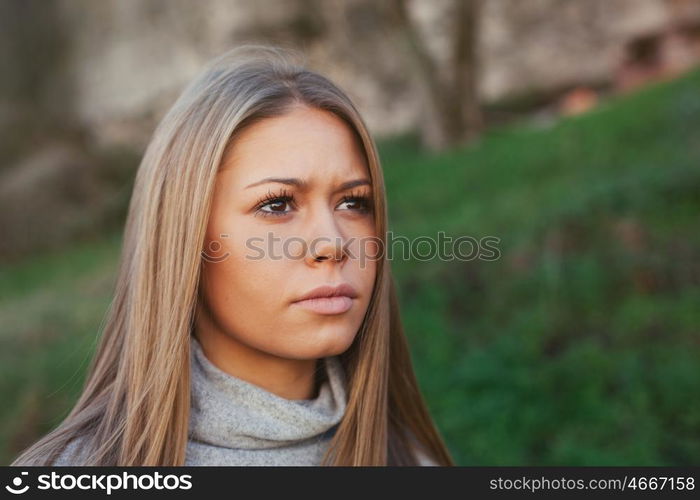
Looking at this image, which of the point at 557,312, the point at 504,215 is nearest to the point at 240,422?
the point at 557,312

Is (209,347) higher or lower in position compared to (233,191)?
lower

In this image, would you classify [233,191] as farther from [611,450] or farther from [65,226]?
[65,226]

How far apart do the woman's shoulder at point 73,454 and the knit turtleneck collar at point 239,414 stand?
0.23m

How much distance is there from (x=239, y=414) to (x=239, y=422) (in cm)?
2

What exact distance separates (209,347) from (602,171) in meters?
4.45

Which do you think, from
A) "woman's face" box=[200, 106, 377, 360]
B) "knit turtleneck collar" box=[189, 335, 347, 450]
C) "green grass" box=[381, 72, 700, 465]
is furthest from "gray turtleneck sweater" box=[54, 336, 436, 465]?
"green grass" box=[381, 72, 700, 465]

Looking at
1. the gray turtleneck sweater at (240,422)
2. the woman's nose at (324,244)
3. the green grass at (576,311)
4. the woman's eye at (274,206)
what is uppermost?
the green grass at (576,311)

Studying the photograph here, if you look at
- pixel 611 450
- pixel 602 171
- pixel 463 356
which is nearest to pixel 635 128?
pixel 602 171

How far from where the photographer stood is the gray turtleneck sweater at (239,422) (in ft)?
5.73

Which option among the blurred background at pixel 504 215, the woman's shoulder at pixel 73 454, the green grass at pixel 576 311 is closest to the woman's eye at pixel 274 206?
the blurred background at pixel 504 215

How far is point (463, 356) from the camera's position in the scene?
14.0ft

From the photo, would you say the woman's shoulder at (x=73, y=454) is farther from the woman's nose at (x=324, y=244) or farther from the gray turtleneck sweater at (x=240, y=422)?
the woman's nose at (x=324, y=244)

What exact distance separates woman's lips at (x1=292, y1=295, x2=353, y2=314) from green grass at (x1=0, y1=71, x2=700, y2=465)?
1.39 m

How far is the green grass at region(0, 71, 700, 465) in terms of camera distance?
12.1 ft
